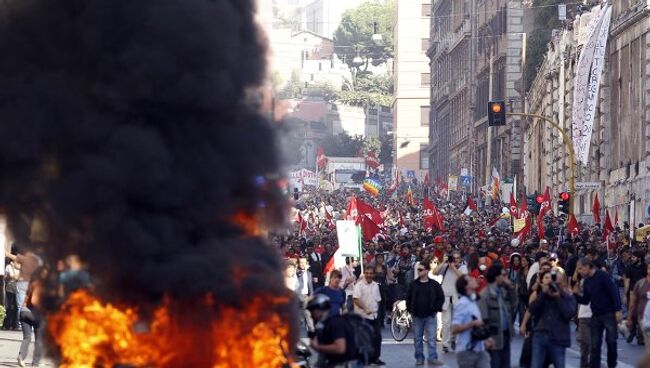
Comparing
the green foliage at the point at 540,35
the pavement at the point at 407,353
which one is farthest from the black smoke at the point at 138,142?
the green foliage at the point at 540,35

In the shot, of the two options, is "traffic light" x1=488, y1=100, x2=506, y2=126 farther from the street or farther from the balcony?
the street

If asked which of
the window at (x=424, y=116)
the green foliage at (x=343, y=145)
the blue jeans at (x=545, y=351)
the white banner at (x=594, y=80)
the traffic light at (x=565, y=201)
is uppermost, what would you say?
the window at (x=424, y=116)

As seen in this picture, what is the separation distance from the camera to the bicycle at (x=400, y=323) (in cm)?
2723

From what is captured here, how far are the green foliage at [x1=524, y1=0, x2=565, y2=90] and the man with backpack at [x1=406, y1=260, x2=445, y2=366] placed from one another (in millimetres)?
50961

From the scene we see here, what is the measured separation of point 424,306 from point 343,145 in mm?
111042

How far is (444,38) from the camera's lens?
4525 inches

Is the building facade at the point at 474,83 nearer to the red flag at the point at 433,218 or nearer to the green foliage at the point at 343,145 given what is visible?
the green foliage at the point at 343,145

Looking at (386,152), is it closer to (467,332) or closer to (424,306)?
(424,306)

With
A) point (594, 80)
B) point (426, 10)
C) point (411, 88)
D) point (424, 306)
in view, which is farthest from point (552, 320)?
point (426, 10)

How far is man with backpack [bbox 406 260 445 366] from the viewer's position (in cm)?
2244

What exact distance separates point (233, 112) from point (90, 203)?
1.64 metres

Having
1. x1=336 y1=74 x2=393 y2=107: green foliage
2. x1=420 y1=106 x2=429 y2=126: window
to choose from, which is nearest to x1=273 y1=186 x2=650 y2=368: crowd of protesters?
x1=420 y1=106 x2=429 y2=126: window

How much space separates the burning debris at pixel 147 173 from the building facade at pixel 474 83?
6193cm

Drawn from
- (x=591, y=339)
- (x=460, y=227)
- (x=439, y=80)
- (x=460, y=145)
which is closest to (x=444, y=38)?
(x=439, y=80)
